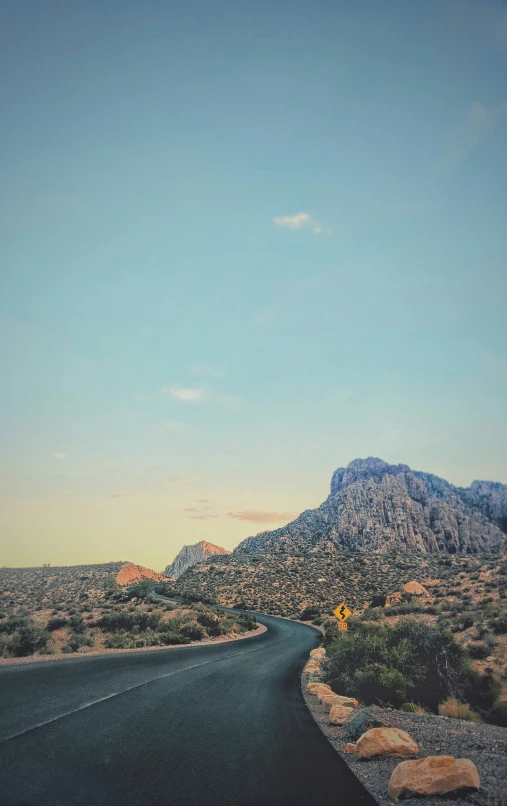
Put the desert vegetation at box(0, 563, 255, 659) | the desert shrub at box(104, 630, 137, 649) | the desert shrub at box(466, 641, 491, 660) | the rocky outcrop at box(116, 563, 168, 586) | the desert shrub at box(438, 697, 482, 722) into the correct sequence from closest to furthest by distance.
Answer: the desert shrub at box(438, 697, 482, 722)
the desert shrub at box(466, 641, 491, 660)
the desert vegetation at box(0, 563, 255, 659)
the desert shrub at box(104, 630, 137, 649)
the rocky outcrop at box(116, 563, 168, 586)

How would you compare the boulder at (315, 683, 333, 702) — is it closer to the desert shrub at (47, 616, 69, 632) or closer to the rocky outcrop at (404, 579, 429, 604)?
the desert shrub at (47, 616, 69, 632)

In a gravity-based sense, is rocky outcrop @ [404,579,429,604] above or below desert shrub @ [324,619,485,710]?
below

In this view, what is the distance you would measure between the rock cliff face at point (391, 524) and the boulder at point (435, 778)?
3781 inches

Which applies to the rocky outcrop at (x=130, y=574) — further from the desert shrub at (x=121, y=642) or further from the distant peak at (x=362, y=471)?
the distant peak at (x=362, y=471)

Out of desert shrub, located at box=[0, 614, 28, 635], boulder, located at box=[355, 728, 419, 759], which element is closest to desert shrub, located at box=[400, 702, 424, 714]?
boulder, located at box=[355, 728, 419, 759]

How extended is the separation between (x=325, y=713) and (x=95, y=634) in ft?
67.5

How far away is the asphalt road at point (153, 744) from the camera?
5.71 m

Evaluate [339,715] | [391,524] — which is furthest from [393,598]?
[391,524]

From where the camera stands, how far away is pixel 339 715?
1173 centimetres

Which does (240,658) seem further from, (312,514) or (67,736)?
(312,514)

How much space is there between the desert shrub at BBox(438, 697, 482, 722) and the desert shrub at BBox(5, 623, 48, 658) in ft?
57.6

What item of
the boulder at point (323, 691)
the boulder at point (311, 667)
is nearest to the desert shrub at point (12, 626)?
the boulder at point (311, 667)

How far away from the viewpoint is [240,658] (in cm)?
2278

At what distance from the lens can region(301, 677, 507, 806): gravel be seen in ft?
20.2
